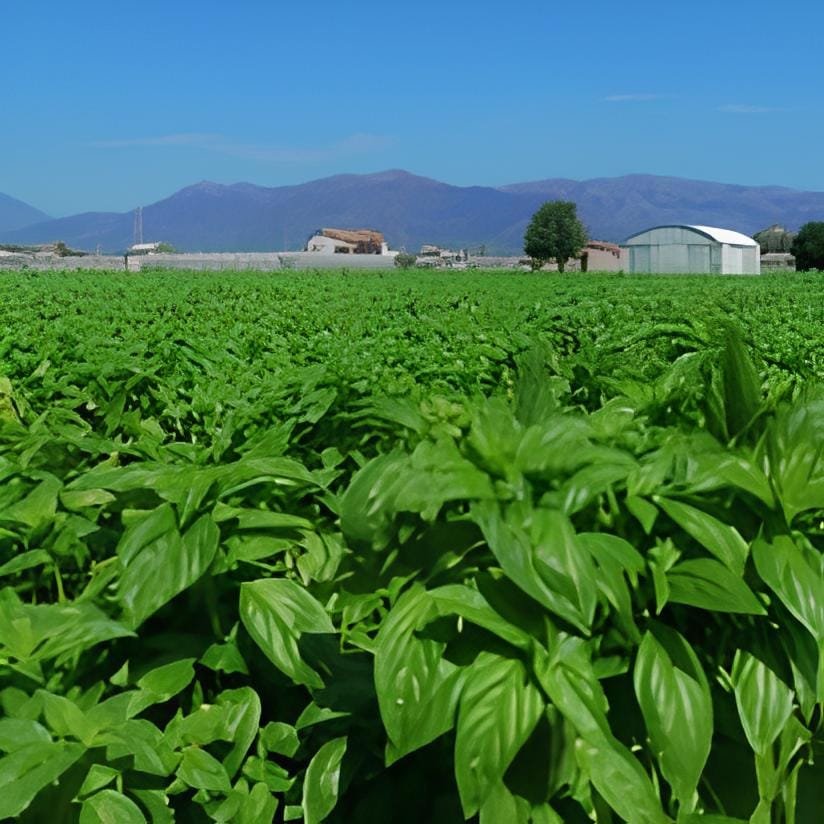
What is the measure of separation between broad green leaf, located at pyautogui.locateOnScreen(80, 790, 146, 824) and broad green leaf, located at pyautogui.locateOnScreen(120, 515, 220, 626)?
0.68 ft

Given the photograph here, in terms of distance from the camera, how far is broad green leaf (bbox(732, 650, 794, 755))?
1.22 meters

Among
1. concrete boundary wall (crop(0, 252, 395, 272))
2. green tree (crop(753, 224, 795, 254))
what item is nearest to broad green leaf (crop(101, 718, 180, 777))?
concrete boundary wall (crop(0, 252, 395, 272))

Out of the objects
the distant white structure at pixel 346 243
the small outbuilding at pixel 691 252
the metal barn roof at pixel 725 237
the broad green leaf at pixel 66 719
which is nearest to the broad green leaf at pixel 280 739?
the broad green leaf at pixel 66 719

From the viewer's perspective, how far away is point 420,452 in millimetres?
1230

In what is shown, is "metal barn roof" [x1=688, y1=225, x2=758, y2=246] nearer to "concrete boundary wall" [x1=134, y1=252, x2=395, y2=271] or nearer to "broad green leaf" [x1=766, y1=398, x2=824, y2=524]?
"concrete boundary wall" [x1=134, y1=252, x2=395, y2=271]

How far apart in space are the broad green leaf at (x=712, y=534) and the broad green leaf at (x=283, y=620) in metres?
0.45

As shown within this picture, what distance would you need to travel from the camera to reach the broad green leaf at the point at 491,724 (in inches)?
43.5

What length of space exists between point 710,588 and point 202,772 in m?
0.68

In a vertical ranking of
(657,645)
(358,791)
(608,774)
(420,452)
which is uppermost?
(420,452)

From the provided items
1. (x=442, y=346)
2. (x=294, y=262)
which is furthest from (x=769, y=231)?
(x=442, y=346)

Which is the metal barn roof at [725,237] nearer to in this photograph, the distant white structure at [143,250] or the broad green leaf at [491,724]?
the distant white structure at [143,250]

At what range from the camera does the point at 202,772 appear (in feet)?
4.40

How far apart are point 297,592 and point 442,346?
3200 millimetres

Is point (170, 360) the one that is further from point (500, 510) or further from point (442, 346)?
point (500, 510)
